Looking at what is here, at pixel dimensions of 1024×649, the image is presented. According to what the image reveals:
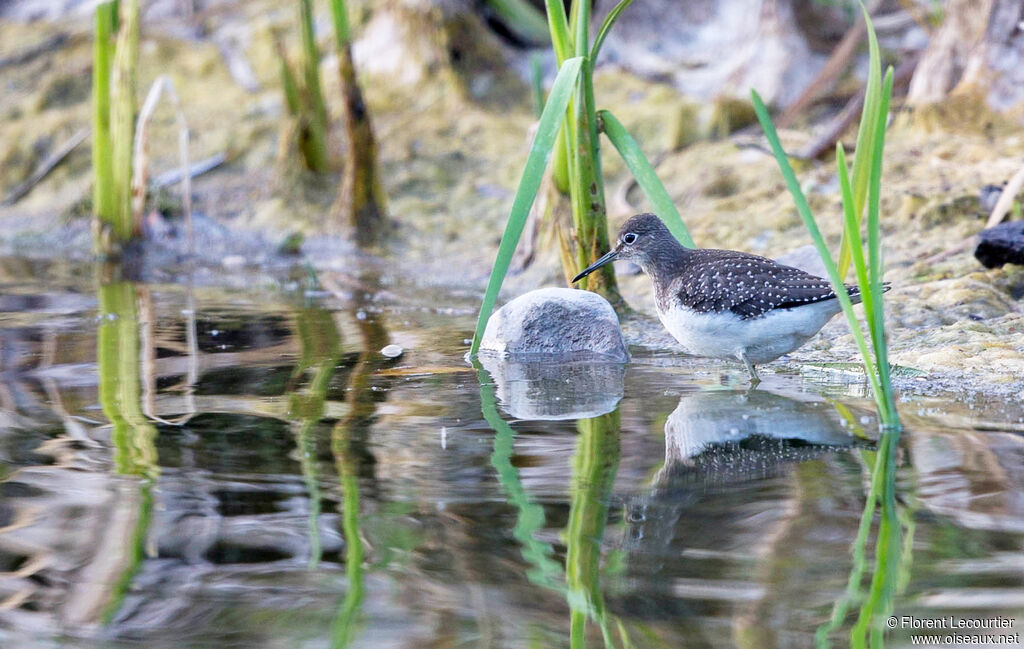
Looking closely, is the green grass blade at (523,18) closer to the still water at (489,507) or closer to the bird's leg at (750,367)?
the still water at (489,507)

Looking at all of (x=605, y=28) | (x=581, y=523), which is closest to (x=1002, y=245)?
Answer: (x=605, y=28)

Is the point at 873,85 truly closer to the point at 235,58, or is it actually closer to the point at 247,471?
the point at 247,471

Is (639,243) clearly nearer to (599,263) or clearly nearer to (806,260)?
(599,263)

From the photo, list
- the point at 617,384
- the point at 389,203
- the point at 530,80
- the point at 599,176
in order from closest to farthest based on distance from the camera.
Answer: the point at 617,384, the point at 599,176, the point at 389,203, the point at 530,80

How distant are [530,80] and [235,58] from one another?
10.2 feet

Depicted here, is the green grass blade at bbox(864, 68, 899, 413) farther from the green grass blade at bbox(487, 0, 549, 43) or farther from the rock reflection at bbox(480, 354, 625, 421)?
the green grass blade at bbox(487, 0, 549, 43)

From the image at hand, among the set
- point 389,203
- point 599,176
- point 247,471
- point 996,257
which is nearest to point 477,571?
point 247,471

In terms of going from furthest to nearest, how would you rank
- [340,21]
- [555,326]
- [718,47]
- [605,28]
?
[718,47] < [340,21] < [555,326] < [605,28]

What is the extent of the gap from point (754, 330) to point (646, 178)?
3.09 ft

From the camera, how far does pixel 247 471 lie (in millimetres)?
3488

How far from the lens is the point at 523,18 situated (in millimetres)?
10336

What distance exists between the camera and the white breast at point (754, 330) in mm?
4797

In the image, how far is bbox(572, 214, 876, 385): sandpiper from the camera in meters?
4.80

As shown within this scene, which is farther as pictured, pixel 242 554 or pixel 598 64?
pixel 598 64
